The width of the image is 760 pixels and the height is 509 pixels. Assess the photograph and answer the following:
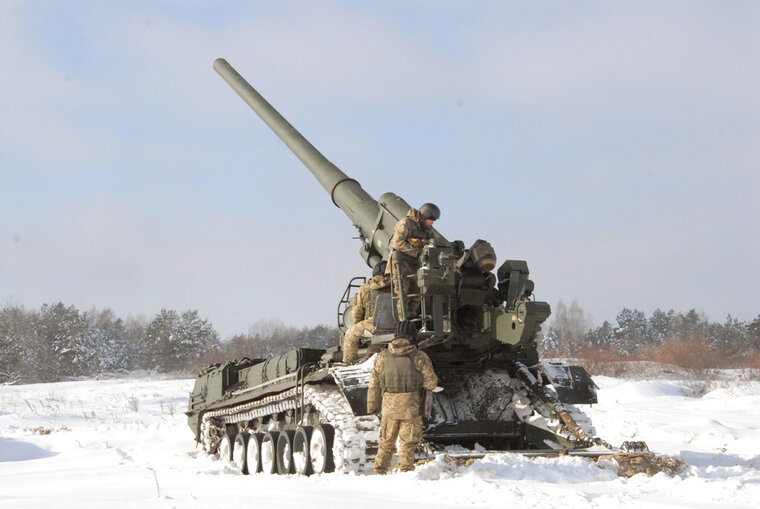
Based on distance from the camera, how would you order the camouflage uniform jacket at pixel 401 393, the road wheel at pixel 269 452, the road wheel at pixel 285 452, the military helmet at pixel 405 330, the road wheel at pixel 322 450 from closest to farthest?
the camouflage uniform jacket at pixel 401 393
the military helmet at pixel 405 330
the road wheel at pixel 322 450
the road wheel at pixel 285 452
the road wheel at pixel 269 452

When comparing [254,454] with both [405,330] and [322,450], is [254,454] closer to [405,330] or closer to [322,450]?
[322,450]

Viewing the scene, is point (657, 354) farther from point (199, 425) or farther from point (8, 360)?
point (8, 360)

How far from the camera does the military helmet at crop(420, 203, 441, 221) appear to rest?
923cm

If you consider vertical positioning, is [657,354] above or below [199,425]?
above

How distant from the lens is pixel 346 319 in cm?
1068

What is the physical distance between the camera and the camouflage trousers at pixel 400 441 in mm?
7805

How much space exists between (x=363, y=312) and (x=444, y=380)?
1.39 metres

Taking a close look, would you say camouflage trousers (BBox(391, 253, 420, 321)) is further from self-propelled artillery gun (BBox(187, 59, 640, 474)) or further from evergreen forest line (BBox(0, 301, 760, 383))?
evergreen forest line (BBox(0, 301, 760, 383))

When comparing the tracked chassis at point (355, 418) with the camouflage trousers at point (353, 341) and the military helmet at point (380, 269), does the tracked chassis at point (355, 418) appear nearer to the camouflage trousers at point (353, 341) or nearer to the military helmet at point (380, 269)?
the camouflage trousers at point (353, 341)

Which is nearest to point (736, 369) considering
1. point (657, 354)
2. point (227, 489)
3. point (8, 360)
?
point (657, 354)

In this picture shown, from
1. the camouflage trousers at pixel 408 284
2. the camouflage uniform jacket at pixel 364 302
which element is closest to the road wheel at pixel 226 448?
the camouflage uniform jacket at pixel 364 302

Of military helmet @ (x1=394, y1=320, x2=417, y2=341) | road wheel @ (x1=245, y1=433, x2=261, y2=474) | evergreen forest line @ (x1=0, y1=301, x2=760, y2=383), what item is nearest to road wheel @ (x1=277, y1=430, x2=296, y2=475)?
road wheel @ (x1=245, y1=433, x2=261, y2=474)

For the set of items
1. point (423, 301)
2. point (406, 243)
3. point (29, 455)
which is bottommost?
point (29, 455)

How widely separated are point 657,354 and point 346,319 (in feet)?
115
